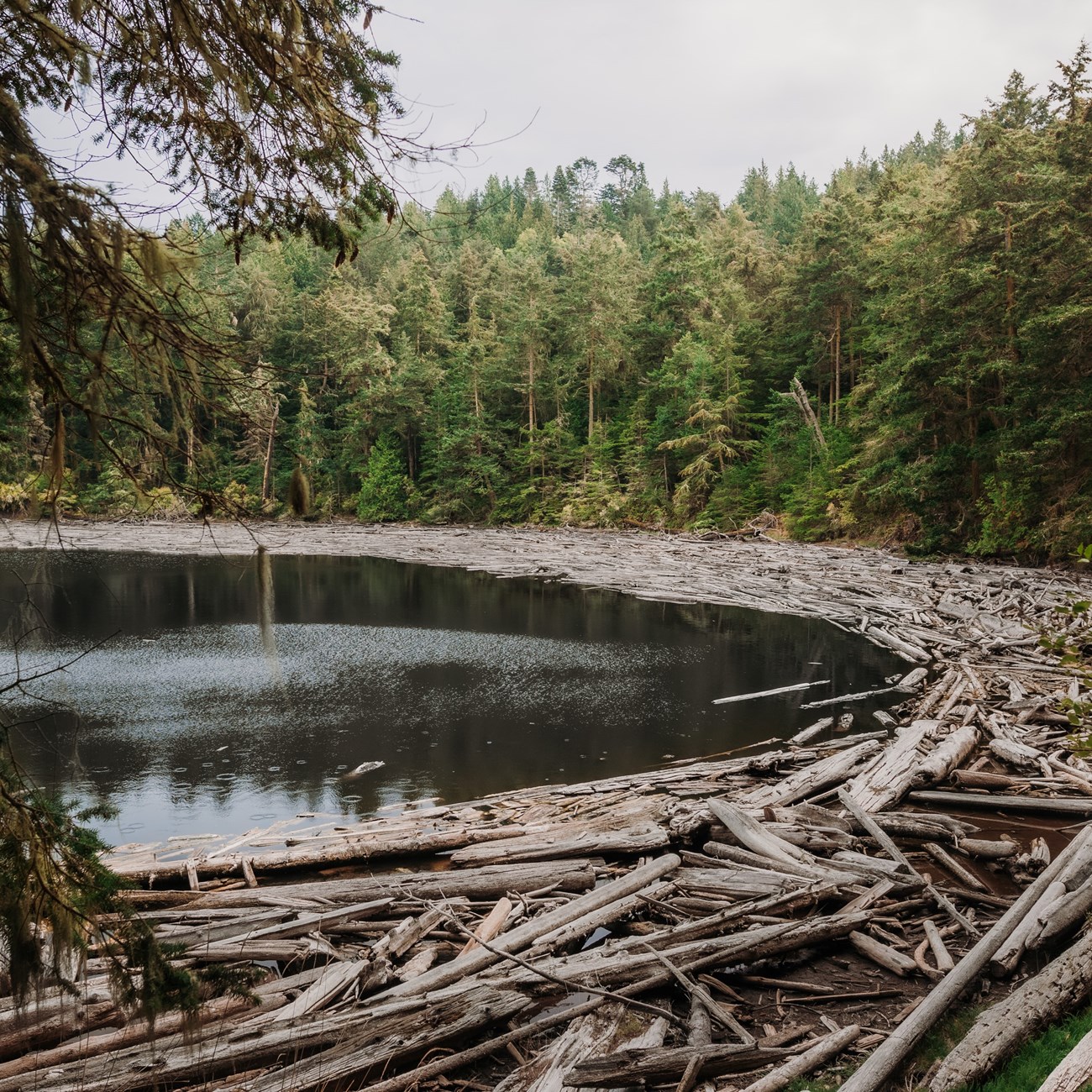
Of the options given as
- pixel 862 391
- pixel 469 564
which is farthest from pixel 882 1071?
pixel 862 391

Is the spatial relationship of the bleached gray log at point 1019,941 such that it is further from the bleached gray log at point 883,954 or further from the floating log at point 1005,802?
the floating log at point 1005,802

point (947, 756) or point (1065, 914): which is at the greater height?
point (1065, 914)

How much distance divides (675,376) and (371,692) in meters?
28.7

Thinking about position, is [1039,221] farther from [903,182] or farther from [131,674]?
[131,674]

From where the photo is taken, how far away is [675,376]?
37938 millimetres

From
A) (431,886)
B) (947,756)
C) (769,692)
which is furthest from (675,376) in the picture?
(431,886)

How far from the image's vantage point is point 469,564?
30062 mm

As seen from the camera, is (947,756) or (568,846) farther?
(947,756)

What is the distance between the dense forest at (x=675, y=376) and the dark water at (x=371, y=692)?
1.12 m

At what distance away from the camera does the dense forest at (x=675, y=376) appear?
10.6 ft

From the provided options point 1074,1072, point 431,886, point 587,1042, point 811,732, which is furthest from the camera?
point 811,732

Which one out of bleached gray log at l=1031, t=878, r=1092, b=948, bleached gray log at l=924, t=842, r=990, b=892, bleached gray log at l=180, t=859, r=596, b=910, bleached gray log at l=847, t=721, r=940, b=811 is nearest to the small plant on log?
bleached gray log at l=180, t=859, r=596, b=910

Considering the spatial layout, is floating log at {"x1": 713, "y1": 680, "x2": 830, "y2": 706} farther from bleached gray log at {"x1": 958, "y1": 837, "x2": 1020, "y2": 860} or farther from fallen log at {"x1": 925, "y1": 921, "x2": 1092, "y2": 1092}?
fallen log at {"x1": 925, "y1": 921, "x2": 1092, "y2": 1092}

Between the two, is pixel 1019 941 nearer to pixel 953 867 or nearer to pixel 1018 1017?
pixel 1018 1017
